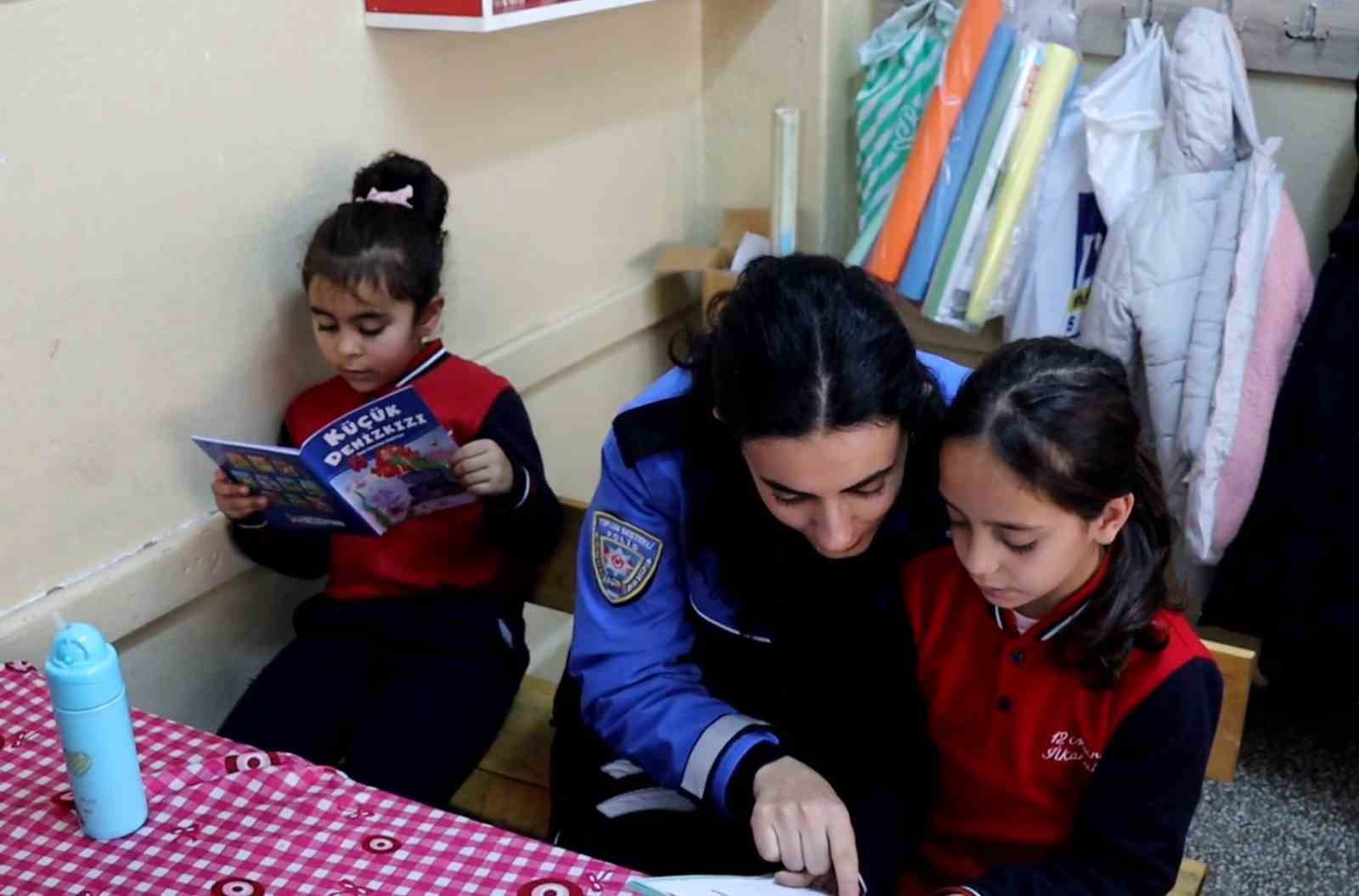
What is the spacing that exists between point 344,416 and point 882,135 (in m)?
1.28

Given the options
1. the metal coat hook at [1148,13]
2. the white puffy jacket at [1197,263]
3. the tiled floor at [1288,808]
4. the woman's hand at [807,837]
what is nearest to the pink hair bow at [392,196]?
the woman's hand at [807,837]

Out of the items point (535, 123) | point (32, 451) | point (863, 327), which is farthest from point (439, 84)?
point (863, 327)

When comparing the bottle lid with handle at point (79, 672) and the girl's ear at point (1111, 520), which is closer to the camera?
the bottle lid with handle at point (79, 672)

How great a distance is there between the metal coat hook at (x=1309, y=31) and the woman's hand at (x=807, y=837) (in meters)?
1.54

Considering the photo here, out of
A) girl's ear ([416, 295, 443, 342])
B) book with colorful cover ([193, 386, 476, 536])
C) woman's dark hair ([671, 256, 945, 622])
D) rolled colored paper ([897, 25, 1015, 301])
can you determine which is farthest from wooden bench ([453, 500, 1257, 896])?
rolled colored paper ([897, 25, 1015, 301])

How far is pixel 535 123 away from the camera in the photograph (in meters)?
2.14

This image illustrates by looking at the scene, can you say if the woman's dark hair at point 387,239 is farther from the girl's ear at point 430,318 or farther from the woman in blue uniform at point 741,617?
the woman in blue uniform at point 741,617

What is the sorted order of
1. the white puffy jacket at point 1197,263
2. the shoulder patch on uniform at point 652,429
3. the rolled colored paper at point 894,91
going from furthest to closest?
the rolled colored paper at point 894,91 → the white puffy jacket at point 1197,263 → the shoulder patch on uniform at point 652,429

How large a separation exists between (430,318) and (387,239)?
130 millimetres

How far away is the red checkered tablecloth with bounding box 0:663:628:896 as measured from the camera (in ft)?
3.24

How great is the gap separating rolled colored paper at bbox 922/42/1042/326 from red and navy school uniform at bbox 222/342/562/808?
86 cm

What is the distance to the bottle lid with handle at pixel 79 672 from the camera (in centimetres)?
100

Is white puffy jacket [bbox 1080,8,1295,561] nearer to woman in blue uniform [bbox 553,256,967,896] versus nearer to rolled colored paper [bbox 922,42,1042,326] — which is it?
rolled colored paper [bbox 922,42,1042,326]

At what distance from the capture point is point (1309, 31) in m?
2.12
